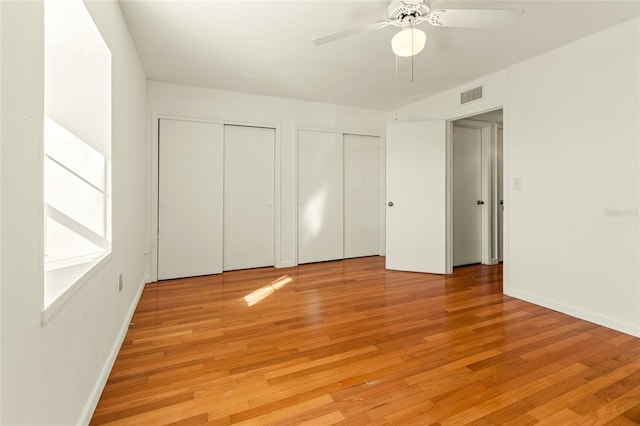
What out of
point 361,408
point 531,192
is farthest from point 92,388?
point 531,192

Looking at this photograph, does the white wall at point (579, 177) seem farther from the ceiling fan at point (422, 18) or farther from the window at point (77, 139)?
the window at point (77, 139)

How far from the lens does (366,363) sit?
1922mm

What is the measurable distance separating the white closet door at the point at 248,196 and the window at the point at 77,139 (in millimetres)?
2294

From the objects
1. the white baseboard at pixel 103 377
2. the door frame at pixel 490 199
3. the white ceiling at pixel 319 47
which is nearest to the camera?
the white baseboard at pixel 103 377

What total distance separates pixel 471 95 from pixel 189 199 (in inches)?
142

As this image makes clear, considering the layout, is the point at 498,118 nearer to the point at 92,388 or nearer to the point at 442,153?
the point at 442,153

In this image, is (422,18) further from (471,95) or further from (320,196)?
(320,196)

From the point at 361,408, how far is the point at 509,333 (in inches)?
57.7

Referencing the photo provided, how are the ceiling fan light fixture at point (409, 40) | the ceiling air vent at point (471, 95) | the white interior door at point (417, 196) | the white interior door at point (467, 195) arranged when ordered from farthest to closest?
the white interior door at point (467, 195) < the white interior door at point (417, 196) < the ceiling air vent at point (471, 95) < the ceiling fan light fixture at point (409, 40)

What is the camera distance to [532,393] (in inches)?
64.3

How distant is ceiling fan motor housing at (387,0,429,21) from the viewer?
1906mm

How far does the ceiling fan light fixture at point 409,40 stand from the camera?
189 cm

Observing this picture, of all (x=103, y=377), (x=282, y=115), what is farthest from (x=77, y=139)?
(x=282, y=115)

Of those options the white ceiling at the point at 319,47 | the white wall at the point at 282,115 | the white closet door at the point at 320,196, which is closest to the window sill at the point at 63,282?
the white ceiling at the point at 319,47
